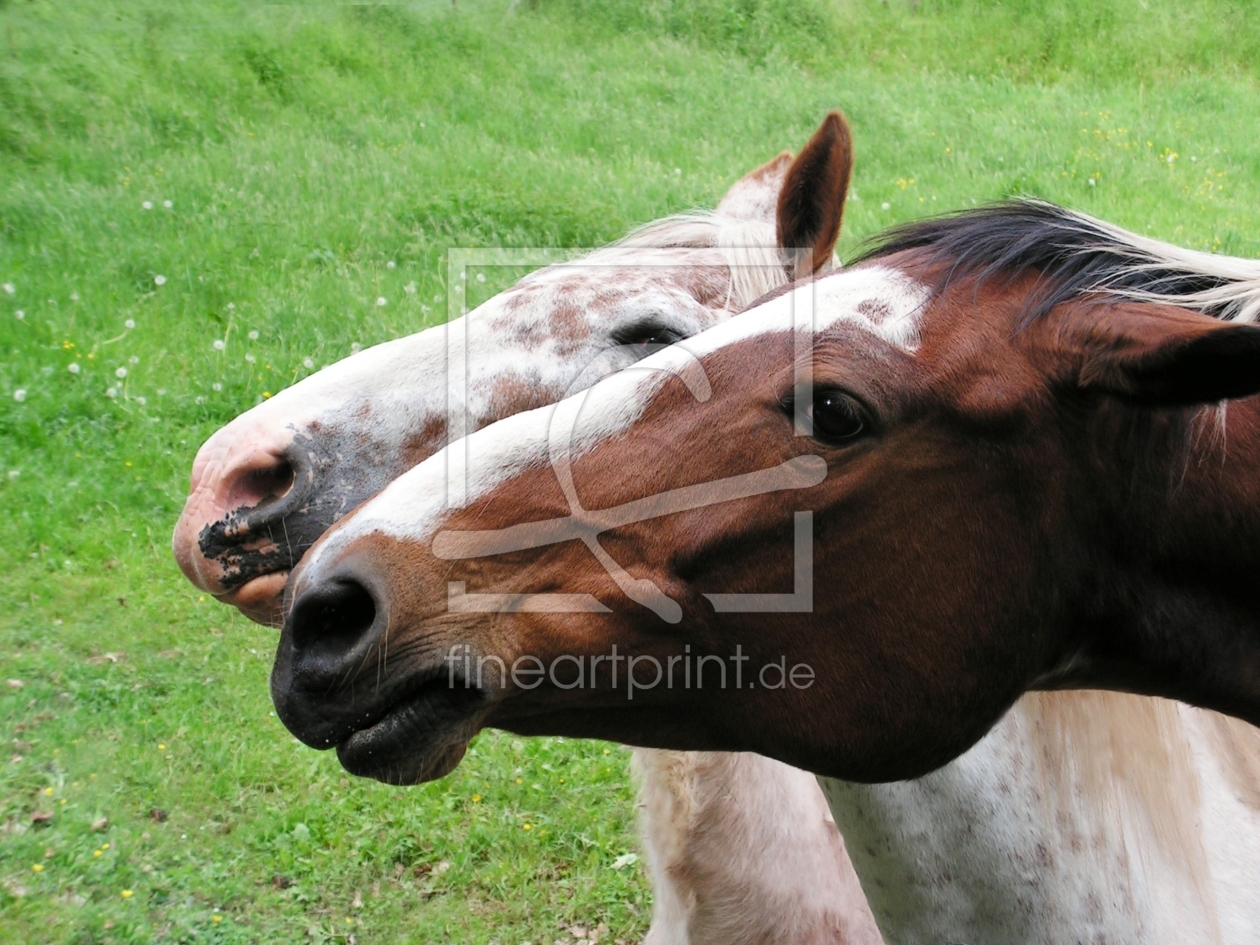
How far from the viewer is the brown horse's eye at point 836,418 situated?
5.78 feet

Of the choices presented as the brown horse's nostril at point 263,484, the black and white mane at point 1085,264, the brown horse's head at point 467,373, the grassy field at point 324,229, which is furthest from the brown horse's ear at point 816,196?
the grassy field at point 324,229

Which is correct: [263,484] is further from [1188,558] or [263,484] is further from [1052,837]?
[1188,558]

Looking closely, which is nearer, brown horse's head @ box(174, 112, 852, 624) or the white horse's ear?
brown horse's head @ box(174, 112, 852, 624)

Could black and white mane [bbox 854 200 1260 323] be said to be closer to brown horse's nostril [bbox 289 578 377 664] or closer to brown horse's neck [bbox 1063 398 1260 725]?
brown horse's neck [bbox 1063 398 1260 725]

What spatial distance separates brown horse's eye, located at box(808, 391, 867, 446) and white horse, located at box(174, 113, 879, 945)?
118 cm

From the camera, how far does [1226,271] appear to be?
6.20 ft

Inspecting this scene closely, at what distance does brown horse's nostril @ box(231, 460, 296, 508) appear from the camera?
2656 millimetres

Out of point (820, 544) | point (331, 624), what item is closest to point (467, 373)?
point (331, 624)

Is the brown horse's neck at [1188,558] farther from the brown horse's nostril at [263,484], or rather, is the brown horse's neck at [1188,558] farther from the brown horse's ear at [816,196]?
the brown horse's nostril at [263,484]

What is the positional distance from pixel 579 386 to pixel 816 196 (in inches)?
32.0

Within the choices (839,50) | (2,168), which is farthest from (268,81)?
(839,50)

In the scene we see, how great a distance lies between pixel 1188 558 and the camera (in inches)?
70.2

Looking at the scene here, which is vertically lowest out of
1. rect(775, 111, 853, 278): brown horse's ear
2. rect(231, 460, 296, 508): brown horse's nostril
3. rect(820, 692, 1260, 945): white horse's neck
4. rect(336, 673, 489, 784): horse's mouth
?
rect(820, 692, 1260, 945): white horse's neck

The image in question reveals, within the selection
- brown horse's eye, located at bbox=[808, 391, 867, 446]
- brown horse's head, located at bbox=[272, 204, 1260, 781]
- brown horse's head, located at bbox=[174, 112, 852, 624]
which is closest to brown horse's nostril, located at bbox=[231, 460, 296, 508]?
brown horse's head, located at bbox=[174, 112, 852, 624]
